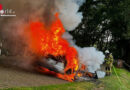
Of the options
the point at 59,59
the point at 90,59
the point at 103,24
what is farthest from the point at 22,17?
the point at 103,24

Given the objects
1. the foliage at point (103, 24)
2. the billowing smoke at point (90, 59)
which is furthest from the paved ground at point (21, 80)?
the foliage at point (103, 24)

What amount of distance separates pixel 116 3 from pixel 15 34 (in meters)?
15.0

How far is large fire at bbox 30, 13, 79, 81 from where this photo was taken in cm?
953

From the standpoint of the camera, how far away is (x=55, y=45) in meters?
11.1

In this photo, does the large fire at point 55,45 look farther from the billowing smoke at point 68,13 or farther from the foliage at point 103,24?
the foliage at point 103,24

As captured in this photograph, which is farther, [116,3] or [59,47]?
[116,3]

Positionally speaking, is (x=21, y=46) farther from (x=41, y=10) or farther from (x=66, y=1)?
(x=66, y=1)

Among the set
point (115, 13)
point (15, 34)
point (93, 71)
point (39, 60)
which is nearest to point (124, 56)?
point (115, 13)

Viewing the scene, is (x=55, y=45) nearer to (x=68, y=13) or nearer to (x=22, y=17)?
(x=68, y=13)

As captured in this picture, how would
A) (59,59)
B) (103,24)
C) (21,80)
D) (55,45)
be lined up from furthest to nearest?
(103,24), (55,45), (59,59), (21,80)

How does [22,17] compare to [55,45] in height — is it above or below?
above

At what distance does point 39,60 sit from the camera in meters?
10.6

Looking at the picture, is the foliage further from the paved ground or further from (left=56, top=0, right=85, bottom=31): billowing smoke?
the paved ground

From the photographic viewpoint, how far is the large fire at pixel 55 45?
375 inches
